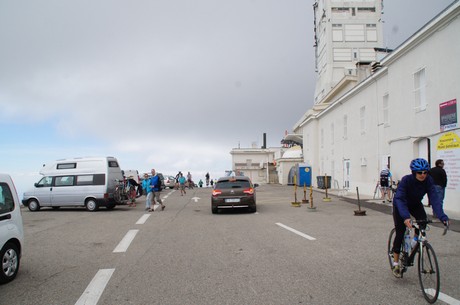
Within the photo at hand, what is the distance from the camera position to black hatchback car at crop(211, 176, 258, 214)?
16.2m

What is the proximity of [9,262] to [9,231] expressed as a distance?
1.54 ft

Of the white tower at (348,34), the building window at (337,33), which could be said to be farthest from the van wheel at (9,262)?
the building window at (337,33)

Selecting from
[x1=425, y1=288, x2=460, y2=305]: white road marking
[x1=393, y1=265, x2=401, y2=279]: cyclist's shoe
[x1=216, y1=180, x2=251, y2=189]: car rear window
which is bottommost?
[x1=425, y1=288, x2=460, y2=305]: white road marking

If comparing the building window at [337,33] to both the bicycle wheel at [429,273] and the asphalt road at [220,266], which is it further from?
the bicycle wheel at [429,273]

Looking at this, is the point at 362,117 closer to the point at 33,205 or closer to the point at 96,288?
the point at 33,205

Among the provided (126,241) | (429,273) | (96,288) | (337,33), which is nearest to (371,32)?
(337,33)

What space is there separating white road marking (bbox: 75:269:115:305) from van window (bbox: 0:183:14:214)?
A: 1752 millimetres

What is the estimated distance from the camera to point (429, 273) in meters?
4.95

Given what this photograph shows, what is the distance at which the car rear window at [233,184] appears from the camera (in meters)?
16.5

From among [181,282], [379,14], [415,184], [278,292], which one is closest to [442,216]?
[415,184]

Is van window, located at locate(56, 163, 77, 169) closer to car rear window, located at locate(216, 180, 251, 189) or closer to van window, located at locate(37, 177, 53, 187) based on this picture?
van window, located at locate(37, 177, 53, 187)

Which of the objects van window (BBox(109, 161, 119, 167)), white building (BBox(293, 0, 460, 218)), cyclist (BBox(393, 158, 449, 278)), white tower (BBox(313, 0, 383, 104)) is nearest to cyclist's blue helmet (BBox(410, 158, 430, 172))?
cyclist (BBox(393, 158, 449, 278))

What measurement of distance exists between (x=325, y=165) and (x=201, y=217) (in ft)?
76.6

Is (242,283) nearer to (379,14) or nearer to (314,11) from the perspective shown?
(379,14)
